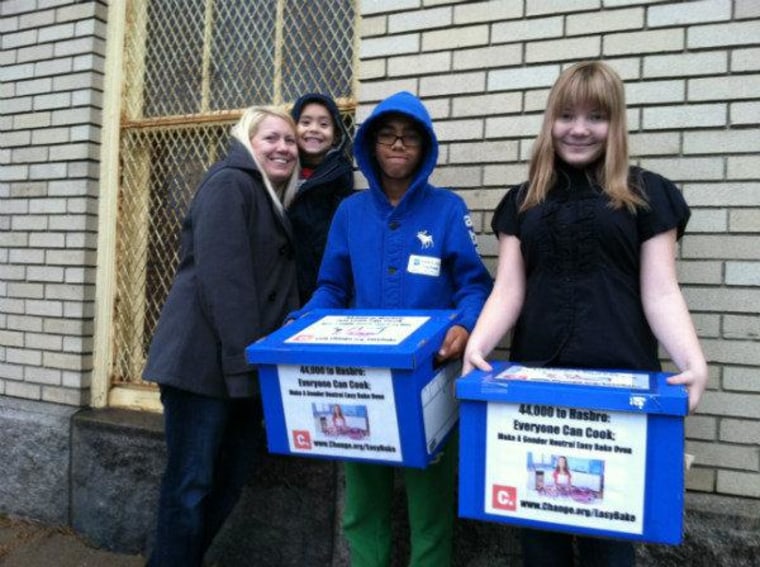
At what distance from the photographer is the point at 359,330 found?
1959mm

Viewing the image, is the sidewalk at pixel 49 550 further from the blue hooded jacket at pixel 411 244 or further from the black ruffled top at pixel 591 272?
the black ruffled top at pixel 591 272

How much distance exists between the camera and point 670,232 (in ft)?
5.93

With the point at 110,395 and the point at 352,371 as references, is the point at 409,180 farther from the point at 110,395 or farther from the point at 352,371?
the point at 110,395

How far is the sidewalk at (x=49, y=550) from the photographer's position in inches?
125

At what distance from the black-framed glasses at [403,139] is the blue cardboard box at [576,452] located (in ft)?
2.99

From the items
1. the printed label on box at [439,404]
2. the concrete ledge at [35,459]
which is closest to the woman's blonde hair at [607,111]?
the printed label on box at [439,404]

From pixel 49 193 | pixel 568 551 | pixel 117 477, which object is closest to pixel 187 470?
pixel 117 477

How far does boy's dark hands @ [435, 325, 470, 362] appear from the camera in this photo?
192 centimetres

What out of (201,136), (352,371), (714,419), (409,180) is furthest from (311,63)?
(714,419)

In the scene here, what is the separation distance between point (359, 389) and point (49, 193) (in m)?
2.54

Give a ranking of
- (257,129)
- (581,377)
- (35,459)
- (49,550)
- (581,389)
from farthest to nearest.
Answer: (35,459) < (49,550) < (257,129) < (581,377) < (581,389)

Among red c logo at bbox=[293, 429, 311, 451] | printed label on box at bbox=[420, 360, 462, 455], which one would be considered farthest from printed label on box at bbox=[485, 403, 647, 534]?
red c logo at bbox=[293, 429, 311, 451]

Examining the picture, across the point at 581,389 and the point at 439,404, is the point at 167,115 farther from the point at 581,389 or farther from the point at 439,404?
the point at 581,389

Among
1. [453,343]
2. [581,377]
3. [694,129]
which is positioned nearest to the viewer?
[581,377]
